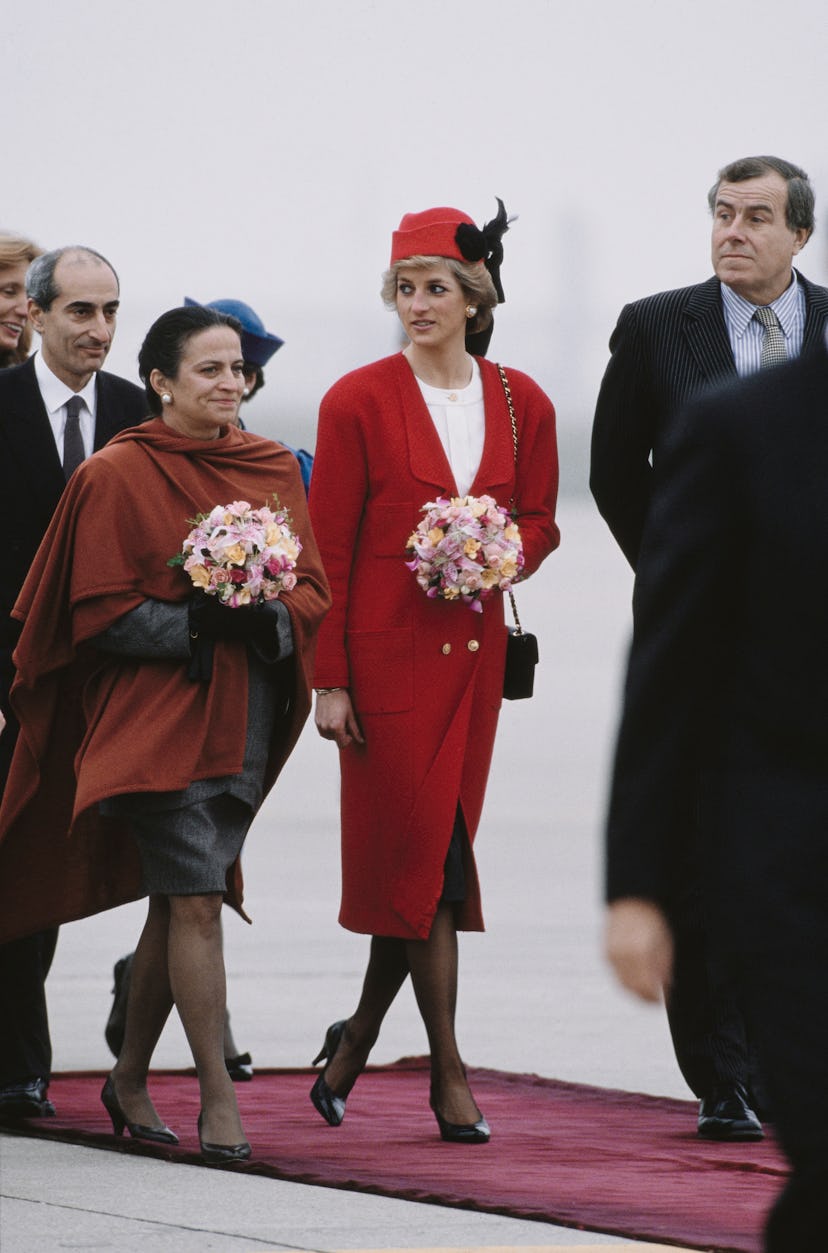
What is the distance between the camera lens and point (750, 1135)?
219 inches

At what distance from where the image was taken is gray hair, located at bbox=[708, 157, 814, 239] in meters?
5.57

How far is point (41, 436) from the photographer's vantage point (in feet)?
19.4

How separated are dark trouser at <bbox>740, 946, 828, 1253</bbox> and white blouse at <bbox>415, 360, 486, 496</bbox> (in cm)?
329

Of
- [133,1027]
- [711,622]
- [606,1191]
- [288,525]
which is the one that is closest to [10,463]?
[288,525]

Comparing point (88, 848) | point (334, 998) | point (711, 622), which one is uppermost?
point (711, 622)

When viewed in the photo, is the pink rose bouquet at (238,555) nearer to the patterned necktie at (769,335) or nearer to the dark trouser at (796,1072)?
the patterned necktie at (769,335)

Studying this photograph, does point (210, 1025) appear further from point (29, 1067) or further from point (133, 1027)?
point (29, 1067)

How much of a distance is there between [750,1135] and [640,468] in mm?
1527

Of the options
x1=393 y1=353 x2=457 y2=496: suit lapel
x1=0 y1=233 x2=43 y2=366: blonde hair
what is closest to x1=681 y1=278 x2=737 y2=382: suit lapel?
x1=393 y1=353 x2=457 y2=496: suit lapel

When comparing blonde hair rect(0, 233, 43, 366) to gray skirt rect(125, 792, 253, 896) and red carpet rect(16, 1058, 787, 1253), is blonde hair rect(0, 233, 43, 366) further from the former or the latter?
red carpet rect(16, 1058, 787, 1253)

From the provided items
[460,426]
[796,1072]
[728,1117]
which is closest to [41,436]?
[460,426]

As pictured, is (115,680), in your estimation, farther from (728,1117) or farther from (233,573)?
(728,1117)

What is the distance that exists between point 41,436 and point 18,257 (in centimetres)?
74

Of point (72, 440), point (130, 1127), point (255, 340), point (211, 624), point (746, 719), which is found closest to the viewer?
point (746, 719)
